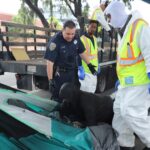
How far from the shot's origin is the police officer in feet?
15.0

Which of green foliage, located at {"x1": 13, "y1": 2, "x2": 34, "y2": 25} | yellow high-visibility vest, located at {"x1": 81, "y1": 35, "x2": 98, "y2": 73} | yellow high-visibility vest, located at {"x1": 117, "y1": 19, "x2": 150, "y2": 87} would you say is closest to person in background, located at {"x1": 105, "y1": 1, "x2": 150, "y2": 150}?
yellow high-visibility vest, located at {"x1": 117, "y1": 19, "x2": 150, "y2": 87}

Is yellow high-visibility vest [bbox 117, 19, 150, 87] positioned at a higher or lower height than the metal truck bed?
higher

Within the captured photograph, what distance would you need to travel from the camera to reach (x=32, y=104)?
347cm

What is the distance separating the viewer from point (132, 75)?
11.1ft

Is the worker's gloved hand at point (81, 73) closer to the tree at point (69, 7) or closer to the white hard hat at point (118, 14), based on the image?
the white hard hat at point (118, 14)

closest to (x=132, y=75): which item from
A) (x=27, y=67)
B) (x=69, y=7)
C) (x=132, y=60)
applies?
(x=132, y=60)

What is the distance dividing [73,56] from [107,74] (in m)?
2.77

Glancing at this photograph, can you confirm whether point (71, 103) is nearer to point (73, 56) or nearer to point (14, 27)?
point (73, 56)

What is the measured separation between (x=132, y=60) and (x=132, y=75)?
0.14m

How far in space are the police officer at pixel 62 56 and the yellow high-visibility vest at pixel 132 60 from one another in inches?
50.9

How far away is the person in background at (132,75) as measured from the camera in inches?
129

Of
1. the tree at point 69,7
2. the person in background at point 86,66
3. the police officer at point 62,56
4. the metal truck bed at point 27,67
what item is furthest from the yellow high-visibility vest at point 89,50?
the tree at point 69,7

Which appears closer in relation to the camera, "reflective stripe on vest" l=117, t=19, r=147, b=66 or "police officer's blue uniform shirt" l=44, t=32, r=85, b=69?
"reflective stripe on vest" l=117, t=19, r=147, b=66

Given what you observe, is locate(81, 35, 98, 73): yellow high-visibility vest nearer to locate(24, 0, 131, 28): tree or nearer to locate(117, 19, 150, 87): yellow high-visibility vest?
locate(117, 19, 150, 87): yellow high-visibility vest
